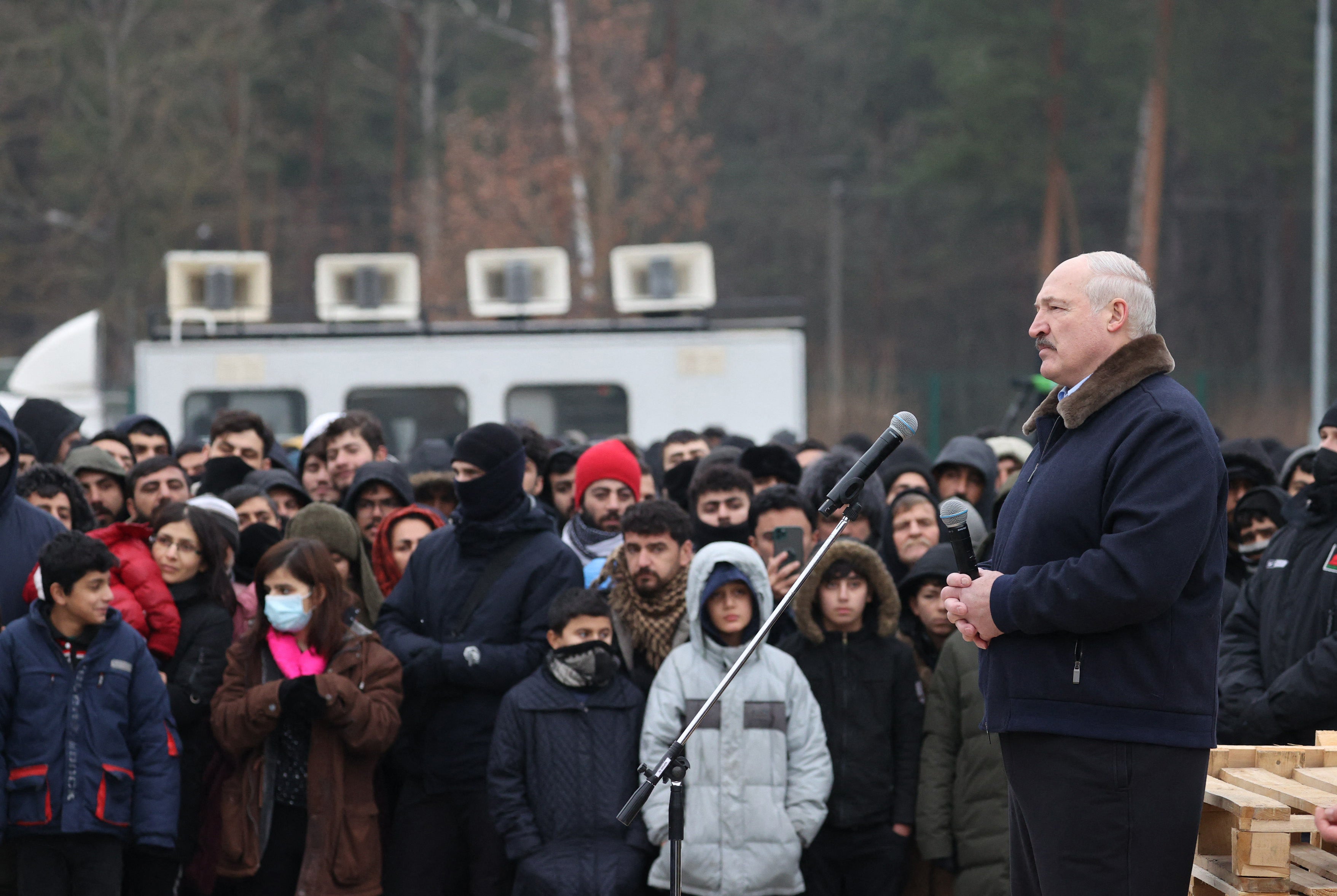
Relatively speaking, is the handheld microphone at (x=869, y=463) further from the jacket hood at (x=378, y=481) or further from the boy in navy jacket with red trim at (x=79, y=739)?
the jacket hood at (x=378, y=481)

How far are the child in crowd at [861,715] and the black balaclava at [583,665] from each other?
0.76 m

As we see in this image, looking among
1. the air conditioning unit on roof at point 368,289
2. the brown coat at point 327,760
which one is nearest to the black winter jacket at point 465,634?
the brown coat at point 327,760

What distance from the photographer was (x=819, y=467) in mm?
7574

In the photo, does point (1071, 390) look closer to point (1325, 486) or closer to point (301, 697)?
point (1325, 486)

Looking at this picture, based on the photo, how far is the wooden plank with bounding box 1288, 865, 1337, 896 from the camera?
3.64m

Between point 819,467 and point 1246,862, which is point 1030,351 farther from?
point 1246,862

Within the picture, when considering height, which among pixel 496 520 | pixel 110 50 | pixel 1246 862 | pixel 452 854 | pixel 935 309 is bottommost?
pixel 452 854

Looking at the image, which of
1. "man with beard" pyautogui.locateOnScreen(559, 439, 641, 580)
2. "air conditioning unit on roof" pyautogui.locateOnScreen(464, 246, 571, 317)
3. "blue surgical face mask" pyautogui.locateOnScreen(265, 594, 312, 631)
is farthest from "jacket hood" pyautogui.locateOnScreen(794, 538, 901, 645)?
"air conditioning unit on roof" pyautogui.locateOnScreen(464, 246, 571, 317)

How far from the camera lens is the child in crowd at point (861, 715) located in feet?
18.9

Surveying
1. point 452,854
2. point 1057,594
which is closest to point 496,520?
point 452,854

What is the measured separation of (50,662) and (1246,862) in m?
4.02

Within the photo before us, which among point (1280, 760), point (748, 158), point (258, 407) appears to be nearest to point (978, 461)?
point (1280, 760)

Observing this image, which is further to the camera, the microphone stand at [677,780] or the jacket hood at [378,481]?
the jacket hood at [378,481]

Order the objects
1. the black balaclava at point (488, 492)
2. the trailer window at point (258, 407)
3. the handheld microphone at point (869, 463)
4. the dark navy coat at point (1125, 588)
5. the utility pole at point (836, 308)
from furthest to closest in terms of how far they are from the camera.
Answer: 1. the utility pole at point (836, 308)
2. the trailer window at point (258, 407)
3. the black balaclava at point (488, 492)
4. the handheld microphone at point (869, 463)
5. the dark navy coat at point (1125, 588)
